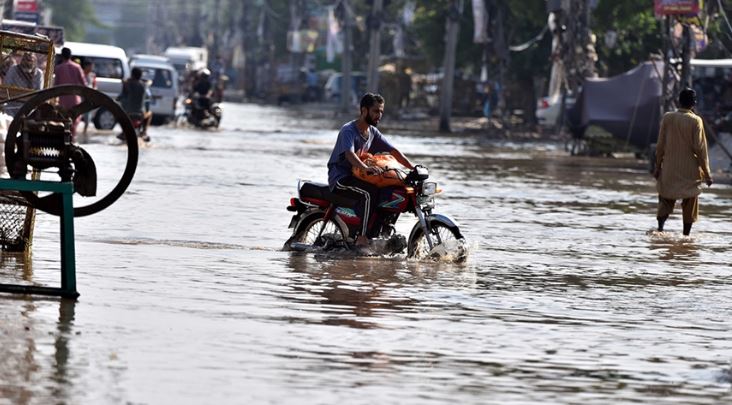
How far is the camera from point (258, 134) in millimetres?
46719

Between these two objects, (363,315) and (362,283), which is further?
(362,283)

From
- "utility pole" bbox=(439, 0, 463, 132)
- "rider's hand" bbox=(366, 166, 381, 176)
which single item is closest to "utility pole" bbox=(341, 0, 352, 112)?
"utility pole" bbox=(439, 0, 463, 132)

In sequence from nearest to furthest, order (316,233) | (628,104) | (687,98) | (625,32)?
(316,233), (687,98), (628,104), (625,32)

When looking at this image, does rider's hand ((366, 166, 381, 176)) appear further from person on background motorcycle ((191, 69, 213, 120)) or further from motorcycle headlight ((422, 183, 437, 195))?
person on background motorcycle ((191, 69, 213, 120))

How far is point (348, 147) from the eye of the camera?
604 inches

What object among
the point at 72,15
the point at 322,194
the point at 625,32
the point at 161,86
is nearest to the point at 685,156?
the point at 322,194

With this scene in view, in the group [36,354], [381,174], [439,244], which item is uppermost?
[381,174]

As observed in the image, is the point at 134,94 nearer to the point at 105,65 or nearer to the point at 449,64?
the point at 105,65

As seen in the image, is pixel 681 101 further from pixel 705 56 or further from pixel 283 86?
pixel 283 86

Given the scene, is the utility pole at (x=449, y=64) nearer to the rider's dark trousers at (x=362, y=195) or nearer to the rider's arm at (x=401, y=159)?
the rider's arm at (x=401, y=159)

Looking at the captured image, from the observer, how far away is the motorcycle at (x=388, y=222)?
15305mm

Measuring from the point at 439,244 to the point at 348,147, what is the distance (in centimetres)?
105

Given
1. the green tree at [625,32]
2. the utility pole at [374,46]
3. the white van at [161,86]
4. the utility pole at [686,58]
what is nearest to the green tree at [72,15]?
the utility pole at [374,46]

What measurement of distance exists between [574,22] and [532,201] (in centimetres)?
2261
